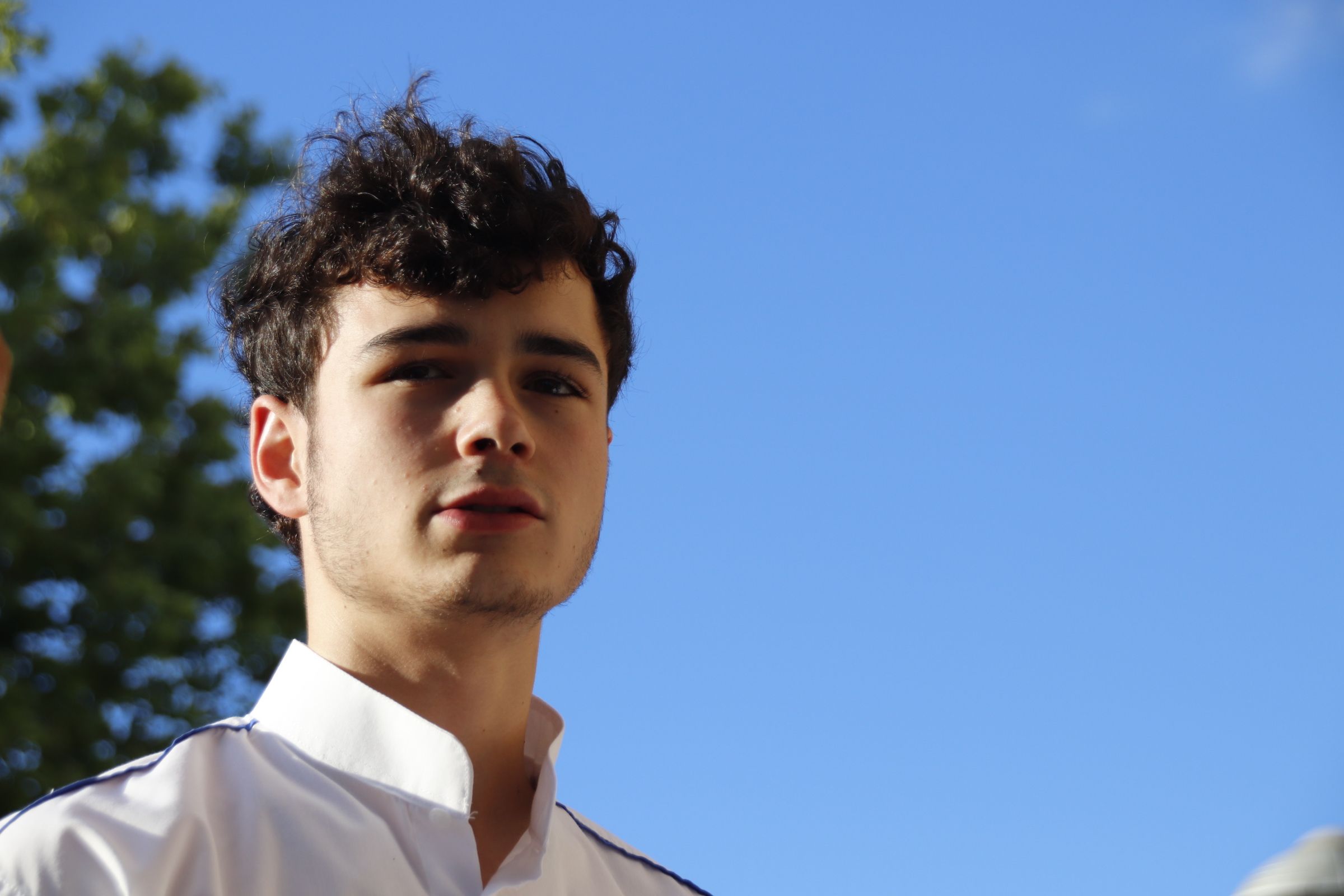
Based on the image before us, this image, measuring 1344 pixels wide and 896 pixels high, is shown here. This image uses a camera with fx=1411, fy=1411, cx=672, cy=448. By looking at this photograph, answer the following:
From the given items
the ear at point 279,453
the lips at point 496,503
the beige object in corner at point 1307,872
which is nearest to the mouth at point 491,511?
the lips at point 496,503

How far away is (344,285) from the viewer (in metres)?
2.82

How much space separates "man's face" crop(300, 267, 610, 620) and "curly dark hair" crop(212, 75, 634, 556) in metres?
0.07

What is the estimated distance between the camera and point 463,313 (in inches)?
104

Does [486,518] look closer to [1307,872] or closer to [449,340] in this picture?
[449,340]

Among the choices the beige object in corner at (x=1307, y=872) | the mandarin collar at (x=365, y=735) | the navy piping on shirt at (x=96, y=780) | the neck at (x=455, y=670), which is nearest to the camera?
the beige object in corner at (x=1307, y=872)

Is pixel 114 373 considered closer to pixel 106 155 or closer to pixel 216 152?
pixel 106 155

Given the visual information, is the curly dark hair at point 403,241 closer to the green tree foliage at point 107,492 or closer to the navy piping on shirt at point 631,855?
the navy piping on shirt at point 631,855

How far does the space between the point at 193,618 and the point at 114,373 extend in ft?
5.71

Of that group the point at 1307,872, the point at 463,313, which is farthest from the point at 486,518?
the point at 1307,872

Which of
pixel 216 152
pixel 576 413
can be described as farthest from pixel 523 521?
pixel 216 152

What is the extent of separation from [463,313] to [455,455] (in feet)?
1.01

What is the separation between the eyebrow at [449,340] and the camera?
2604 mm

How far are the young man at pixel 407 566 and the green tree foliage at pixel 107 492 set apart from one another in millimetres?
6053

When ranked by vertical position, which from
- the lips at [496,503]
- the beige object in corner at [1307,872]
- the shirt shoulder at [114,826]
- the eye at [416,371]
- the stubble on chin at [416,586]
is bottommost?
the beige object in corner at [1307,872]
